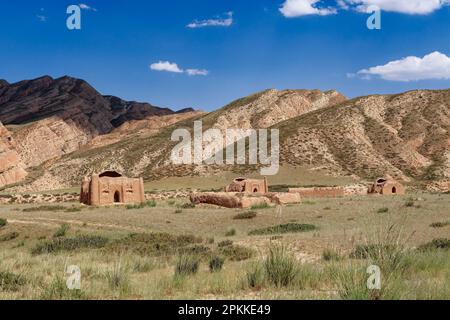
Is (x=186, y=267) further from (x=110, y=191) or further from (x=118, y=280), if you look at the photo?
(x=110, y=191)

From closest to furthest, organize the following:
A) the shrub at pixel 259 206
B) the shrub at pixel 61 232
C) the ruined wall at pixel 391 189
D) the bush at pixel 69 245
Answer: the bush at pixel 69 245 → the shrub at pixel 61 232 → the shrub at pixel 259 206 → the ruined wall at pixel 391 189

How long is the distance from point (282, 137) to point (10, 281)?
260 ft

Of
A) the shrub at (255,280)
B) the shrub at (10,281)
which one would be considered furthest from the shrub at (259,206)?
the shrub at (255,280)

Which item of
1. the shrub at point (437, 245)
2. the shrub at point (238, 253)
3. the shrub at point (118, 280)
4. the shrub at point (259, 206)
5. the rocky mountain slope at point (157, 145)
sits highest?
the rocky mountain slope at point (157, 145)

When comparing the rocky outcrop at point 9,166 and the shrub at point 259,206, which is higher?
the rocky outcrop at point 9,166

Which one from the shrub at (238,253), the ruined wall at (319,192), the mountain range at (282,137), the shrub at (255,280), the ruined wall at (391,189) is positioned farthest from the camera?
the mountain range at (282,137)

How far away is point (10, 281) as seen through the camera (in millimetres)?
8328

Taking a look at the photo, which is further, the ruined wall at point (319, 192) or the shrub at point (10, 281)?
the ruined wall at point (319, 192)

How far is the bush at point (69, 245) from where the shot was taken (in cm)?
1563

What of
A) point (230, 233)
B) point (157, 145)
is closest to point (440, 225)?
point (230, 233)

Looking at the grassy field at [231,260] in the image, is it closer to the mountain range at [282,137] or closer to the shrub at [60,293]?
the shrub at [60,293]

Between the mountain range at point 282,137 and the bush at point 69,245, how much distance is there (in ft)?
181

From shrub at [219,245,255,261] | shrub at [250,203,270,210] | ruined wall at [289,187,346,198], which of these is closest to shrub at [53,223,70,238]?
shrub at [219,245,255,261]
